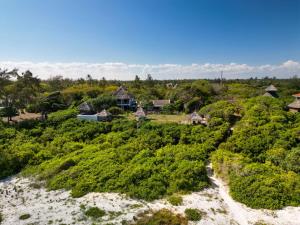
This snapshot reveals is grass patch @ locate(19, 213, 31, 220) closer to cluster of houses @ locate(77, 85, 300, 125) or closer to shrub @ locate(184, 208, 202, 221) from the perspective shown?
shrub @ locate(184, 208, 202, 221)

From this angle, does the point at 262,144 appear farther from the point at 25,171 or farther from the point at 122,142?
the point at 25,171

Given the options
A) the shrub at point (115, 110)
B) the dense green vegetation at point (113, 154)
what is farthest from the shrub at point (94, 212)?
the shrub at point (115, 110)

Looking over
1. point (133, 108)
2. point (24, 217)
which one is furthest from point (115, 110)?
point (24, 217)

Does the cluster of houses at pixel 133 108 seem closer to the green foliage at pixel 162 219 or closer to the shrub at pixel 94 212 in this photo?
the green foliage at pixel 162 219

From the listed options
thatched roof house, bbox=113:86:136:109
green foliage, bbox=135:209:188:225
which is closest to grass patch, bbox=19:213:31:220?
green foliage, bbox=135:209:188:225

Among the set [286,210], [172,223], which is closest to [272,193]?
[286,210]

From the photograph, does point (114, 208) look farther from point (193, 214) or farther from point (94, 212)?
point (193, 214)

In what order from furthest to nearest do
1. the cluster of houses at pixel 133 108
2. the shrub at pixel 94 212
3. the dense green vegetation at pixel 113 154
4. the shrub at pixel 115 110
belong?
the shrub at pixel 115 110 → the cluster of houses at pixel 133 108 → the dense green vegetation at pixel 113 154 → the shrub at pixel 94 212
